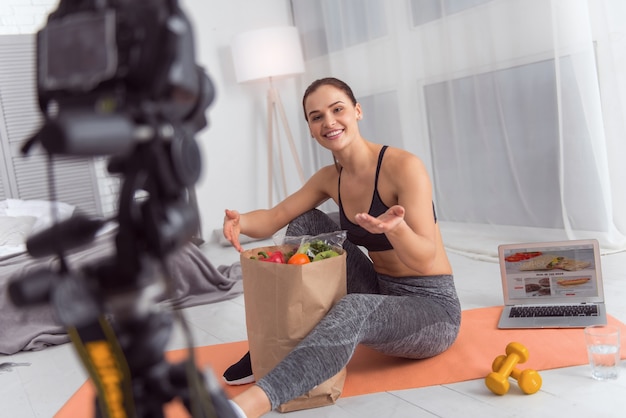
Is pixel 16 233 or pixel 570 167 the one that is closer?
pixel 570 167

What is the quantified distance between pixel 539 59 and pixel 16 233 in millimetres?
2540

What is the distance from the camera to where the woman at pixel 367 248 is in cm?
156

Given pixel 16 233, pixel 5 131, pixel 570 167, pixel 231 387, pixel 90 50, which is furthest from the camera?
pixel 5 131

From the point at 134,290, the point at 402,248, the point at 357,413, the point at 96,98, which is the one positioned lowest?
the point at 357,413

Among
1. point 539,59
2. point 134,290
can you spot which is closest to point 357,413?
point 134,290

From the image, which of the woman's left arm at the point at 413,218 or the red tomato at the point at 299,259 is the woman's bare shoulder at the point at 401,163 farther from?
the red tomato at the point at 299,259

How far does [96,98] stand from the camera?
1.86 feet

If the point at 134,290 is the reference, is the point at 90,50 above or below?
above

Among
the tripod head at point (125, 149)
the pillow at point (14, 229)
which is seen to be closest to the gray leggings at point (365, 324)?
the tripod head at point (125, 149)

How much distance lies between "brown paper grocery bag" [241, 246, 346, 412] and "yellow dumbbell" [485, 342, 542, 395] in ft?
1.21

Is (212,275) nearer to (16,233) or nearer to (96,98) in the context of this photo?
(16,233)

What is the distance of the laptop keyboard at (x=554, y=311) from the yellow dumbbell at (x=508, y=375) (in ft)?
1.45

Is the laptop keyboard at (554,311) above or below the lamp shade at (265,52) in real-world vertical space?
below

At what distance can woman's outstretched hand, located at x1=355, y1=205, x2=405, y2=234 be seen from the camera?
147 cm
